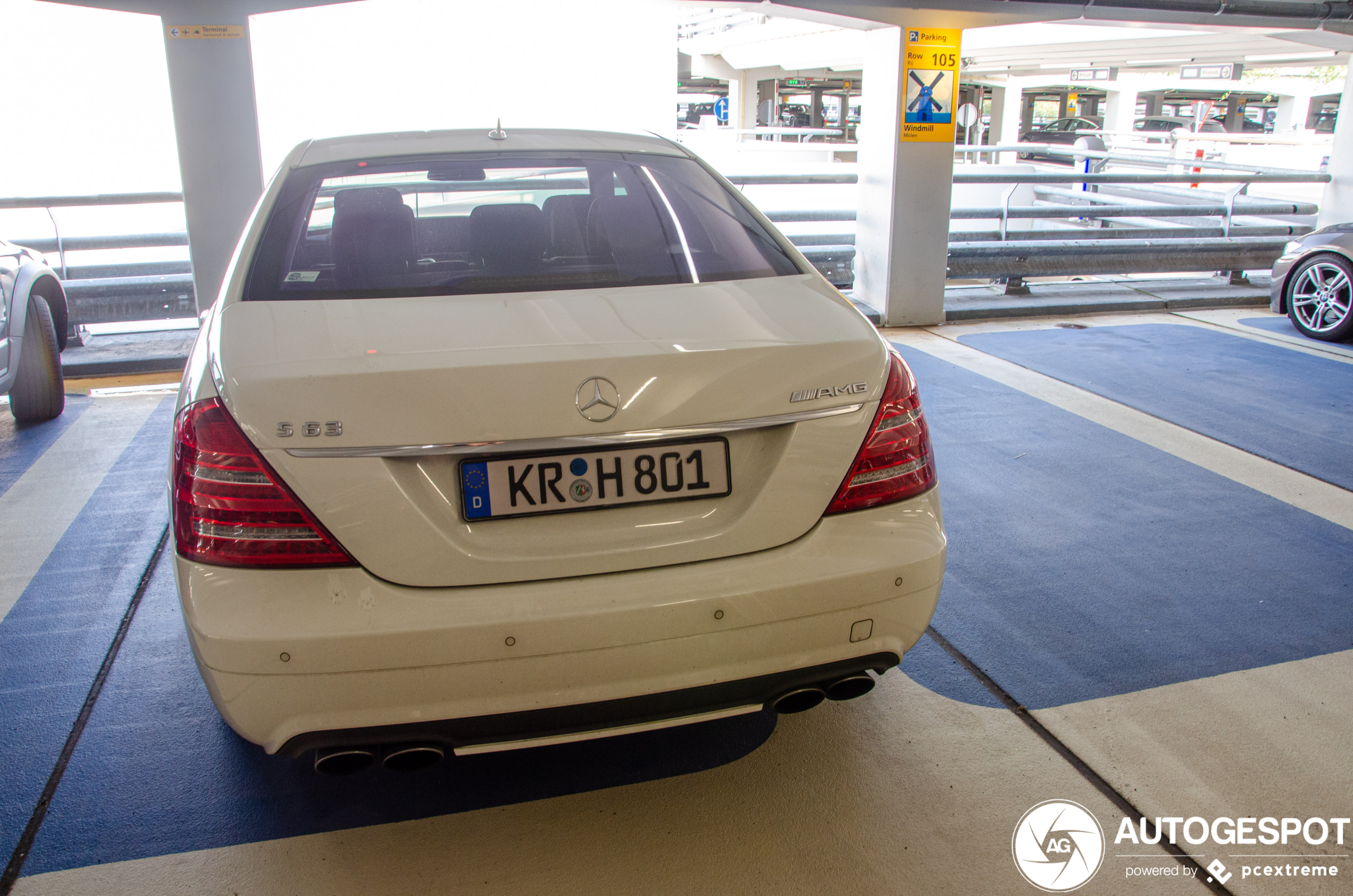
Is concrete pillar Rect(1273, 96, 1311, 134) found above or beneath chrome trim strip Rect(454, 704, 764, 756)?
above

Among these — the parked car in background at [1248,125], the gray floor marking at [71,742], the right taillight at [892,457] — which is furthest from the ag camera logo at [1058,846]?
the parked car in background at [1248,125]

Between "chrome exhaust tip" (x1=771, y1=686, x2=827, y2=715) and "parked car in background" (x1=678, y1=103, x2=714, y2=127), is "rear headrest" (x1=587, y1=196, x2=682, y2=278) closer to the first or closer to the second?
"chrome exhaust tip" (x1=771, y1=686, x2=827, y2=715)

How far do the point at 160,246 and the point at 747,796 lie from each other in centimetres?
665

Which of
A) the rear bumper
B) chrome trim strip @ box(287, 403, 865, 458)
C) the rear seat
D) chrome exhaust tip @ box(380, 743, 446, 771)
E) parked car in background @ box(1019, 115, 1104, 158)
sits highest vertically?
parked car in background @ box(1019, 115, 1104, 158)

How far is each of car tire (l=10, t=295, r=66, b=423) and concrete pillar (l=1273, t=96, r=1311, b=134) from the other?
1961 inches

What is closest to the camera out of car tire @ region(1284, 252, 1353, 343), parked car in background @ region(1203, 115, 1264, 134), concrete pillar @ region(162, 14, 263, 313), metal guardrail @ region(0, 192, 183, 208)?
concrete pillar @ region(162, 14, 263, 313)

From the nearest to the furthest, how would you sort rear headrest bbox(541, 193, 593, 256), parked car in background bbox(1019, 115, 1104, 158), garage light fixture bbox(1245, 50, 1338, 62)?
rear headrest bbox(541, 193, 593, 256)
garage light fixture bbox(1245, 50, 1338, 62)
parked car in background bbox(1019, 115, 1104, 158)

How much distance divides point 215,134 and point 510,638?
5.56 m

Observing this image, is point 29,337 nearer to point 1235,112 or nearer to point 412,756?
point 412,756

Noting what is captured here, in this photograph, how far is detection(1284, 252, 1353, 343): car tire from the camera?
695 cm

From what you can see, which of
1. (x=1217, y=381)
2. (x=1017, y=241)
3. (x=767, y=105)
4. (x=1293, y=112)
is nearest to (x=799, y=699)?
(x=1217, y=381)

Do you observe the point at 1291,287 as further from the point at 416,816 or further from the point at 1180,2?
the point at 416,816

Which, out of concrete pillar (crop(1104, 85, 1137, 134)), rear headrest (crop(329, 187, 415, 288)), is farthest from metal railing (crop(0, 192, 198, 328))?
concrete pillar (crop(1104, 85, 1137, 134))

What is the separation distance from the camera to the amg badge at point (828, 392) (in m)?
1.70
